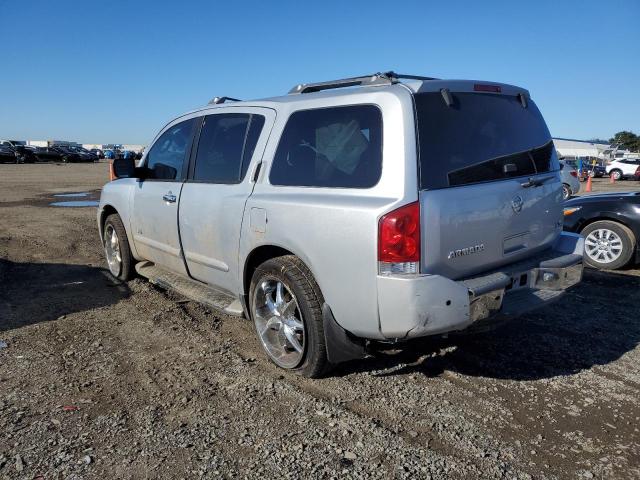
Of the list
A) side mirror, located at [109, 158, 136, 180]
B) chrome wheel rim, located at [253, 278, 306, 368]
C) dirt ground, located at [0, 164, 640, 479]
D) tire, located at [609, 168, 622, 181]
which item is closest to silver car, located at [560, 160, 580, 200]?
dirt ground, located at [0, 164, 640, 479]

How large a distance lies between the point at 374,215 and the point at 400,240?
20 cm

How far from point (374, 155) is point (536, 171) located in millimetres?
1384

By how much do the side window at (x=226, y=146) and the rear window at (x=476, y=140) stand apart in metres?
1.41

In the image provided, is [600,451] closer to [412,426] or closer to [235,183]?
[412,426]

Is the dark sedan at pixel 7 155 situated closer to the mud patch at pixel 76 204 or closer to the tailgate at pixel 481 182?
the mud patch at pixel 76 204

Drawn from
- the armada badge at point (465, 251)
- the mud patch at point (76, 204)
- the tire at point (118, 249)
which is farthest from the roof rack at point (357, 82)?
the mud patch at point (76, 204)

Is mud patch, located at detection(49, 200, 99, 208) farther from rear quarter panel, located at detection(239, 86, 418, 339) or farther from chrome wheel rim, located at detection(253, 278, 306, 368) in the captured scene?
rear quarter panel, located at detection(239, 86, 418, 339)

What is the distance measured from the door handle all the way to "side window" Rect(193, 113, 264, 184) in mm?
301

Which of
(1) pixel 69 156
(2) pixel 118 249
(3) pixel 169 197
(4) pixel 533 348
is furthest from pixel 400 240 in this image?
(1) pixel 69 156

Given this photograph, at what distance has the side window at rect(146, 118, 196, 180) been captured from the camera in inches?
188

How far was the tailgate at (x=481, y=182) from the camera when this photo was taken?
9.75ft

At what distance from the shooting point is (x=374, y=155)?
10.1 ft

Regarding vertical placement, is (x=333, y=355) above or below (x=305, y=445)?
above

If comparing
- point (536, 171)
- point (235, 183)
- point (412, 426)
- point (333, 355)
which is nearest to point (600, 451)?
point (412, 426)
